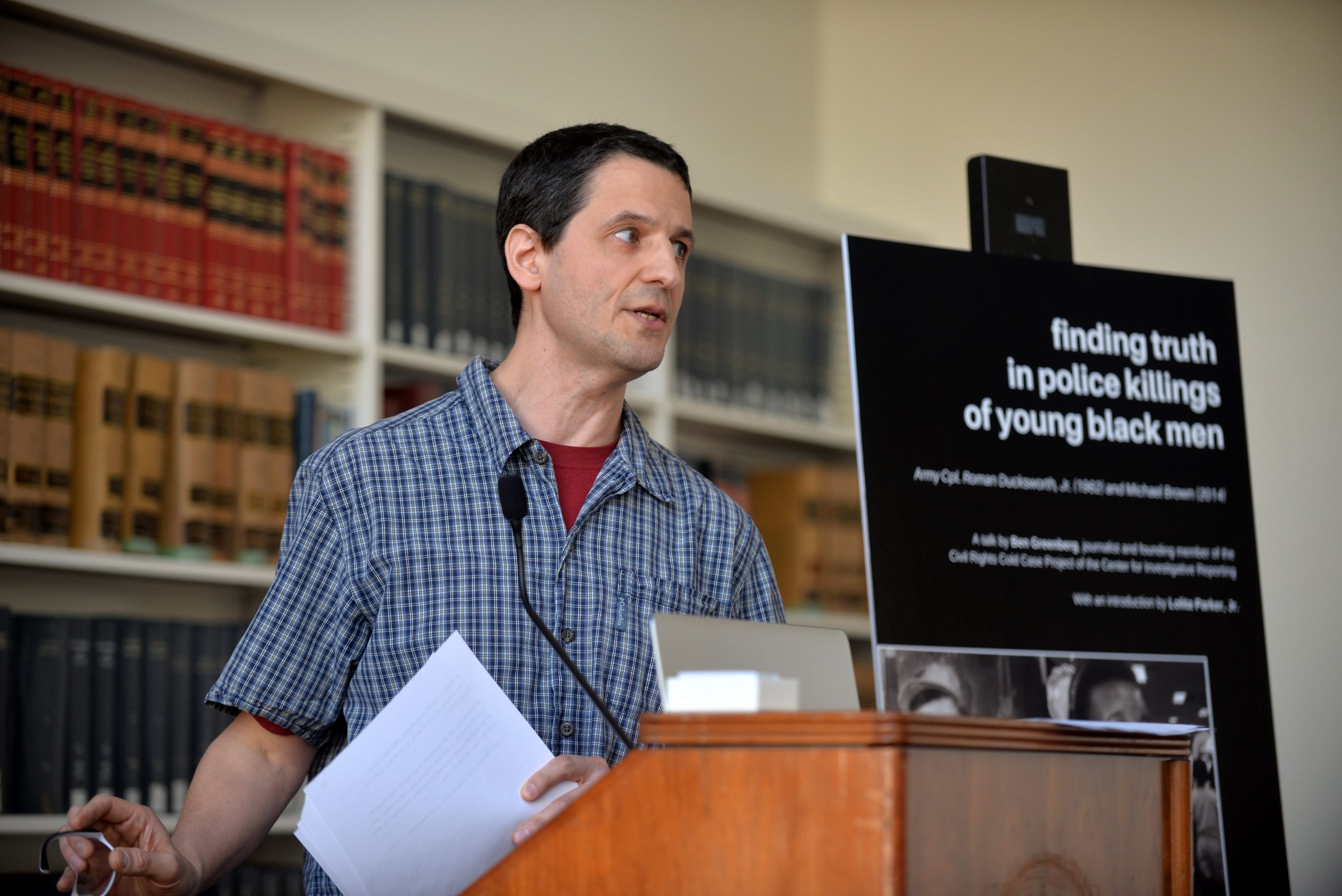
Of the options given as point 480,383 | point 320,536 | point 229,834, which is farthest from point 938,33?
point 229,834

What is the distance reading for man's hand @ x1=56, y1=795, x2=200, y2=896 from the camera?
1329 mm

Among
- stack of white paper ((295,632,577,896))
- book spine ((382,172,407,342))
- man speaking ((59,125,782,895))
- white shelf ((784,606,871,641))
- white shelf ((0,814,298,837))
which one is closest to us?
stack of white paper ((295,632,577,896))

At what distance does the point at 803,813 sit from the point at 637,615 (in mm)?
711

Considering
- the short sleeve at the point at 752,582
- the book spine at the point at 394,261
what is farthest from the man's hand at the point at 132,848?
the book spine at the point at 394,261

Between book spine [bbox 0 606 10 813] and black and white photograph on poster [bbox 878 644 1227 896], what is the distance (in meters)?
1.47

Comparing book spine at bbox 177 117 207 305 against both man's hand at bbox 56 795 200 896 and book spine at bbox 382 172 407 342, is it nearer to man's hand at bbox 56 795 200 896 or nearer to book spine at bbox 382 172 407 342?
book spine at bbox 382 172 407 342

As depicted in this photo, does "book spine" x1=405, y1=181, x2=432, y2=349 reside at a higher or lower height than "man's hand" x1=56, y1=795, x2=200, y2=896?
higher

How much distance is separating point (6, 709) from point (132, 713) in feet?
0.71

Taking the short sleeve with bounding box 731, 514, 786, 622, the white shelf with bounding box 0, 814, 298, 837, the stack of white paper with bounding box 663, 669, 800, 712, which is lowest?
the white shelf with bounding box 0, 814, 298, 837

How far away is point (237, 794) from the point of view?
1539 mm

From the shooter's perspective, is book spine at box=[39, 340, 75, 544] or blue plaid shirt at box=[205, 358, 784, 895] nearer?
blue plaid shirt at box=[205, 358, 784, 895]

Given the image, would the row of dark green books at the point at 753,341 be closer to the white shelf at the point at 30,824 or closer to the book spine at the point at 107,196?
the book spine at the point at 107,196

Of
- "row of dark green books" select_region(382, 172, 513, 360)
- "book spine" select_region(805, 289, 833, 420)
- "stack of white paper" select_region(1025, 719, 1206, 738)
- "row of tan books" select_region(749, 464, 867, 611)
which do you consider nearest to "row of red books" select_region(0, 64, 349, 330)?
"row of dark green books" select_region(382, 172, 513, 360)

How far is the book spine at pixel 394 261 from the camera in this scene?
2875mm
